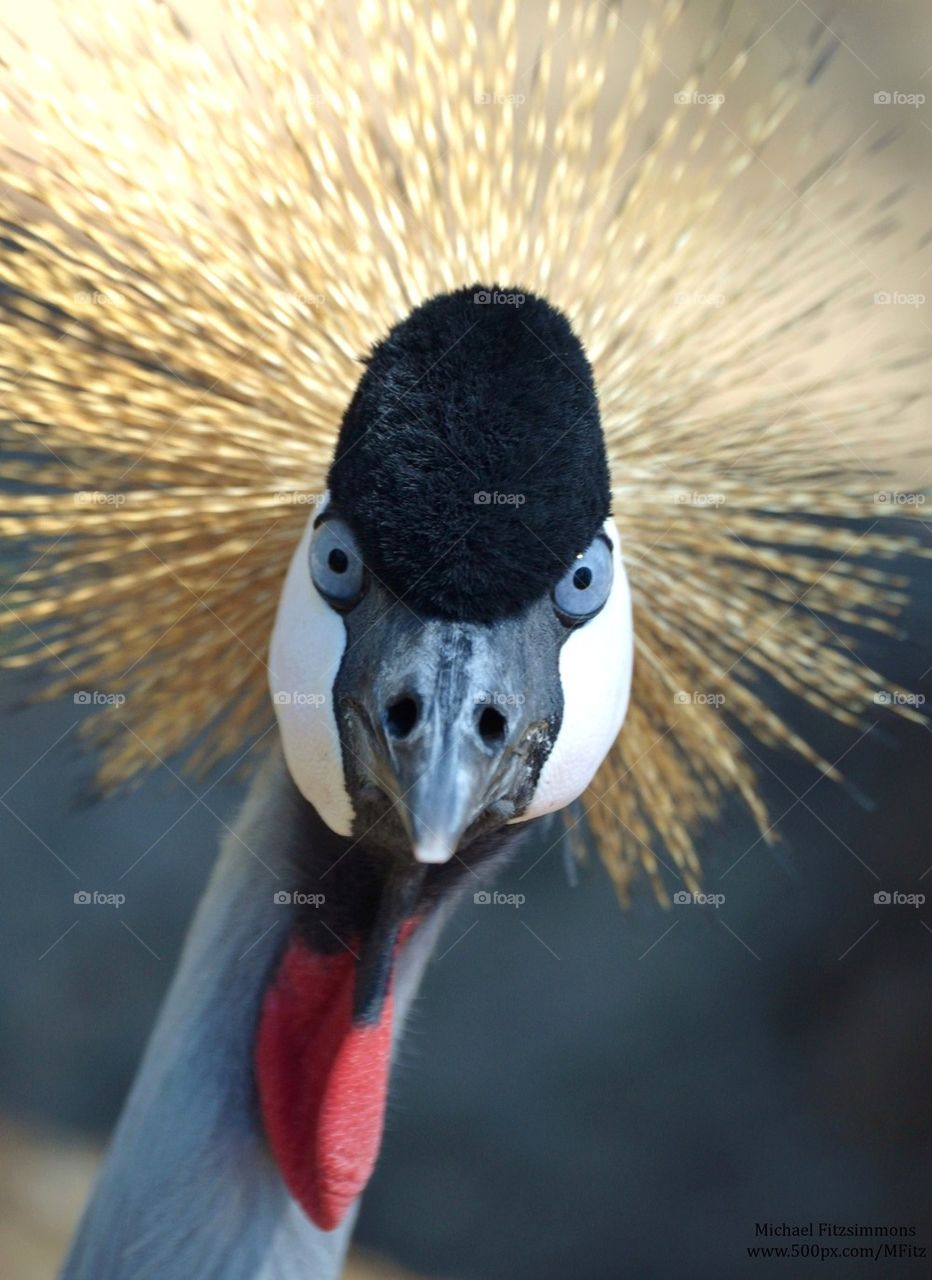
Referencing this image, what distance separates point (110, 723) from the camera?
112 centimetres

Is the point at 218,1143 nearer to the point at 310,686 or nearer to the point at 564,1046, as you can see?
the point at 310,686

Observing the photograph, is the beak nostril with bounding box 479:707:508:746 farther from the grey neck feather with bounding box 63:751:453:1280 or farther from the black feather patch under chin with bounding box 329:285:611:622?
the grey neck feather with bounding box 63:751:453:1280

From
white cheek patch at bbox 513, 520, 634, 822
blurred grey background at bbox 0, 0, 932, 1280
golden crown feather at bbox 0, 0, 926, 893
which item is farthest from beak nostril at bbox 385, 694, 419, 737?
blurred grey background at bbox 0, 0, 932, 1280

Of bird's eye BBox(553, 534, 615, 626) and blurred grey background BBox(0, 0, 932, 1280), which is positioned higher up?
bird's eye BBox(553, 534, 615, 626)

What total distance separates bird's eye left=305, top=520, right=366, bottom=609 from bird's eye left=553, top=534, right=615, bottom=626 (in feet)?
0.43

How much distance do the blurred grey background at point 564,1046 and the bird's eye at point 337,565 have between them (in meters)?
1.09

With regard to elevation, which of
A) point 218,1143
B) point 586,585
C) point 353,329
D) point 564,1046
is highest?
point 353,329

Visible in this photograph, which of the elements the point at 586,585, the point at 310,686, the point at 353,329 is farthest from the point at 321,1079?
the point at 353,329

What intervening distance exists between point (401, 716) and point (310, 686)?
124 millimetres

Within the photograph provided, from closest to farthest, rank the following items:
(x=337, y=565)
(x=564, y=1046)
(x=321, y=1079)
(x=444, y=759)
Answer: (x=444, y=759) → (x=337, y=565) → (x=321, y=1079) → (x=564, y=1046)

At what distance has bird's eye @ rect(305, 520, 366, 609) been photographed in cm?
82

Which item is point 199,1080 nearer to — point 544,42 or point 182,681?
point 182,681

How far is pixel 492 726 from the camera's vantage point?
0.75 meters

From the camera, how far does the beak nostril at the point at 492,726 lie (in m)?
0.75
